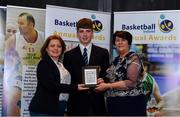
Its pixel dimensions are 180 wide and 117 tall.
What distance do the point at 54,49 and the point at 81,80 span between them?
425mm

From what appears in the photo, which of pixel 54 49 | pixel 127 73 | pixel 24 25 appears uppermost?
pixel 24 25

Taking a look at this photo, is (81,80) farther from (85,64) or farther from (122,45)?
(122,45)

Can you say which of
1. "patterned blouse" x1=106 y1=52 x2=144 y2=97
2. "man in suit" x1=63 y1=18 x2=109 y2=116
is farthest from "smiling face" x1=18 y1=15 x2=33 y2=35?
"patterned blouse" x1=106 y1=52 x2=144 y2=97

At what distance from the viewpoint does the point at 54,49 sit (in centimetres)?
389

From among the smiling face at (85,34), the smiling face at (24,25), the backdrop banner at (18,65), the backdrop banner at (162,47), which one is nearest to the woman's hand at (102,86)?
the smiling face at (85,34)

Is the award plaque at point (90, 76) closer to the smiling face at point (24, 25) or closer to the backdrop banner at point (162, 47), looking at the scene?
the backdrop banner at point (162, 47)

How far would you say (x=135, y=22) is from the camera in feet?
15.0

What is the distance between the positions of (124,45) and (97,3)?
5.50 feet

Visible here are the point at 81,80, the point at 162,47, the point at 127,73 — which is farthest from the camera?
the point at 162,47

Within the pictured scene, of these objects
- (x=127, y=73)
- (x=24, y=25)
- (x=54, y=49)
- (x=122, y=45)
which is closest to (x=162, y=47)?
(x=122, y=45)

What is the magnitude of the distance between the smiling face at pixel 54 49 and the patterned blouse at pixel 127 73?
55 cm

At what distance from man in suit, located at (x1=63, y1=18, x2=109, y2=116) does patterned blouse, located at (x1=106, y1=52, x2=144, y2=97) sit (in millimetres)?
111

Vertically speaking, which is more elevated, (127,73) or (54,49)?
(54,49)

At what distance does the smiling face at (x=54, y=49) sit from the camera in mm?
3883
